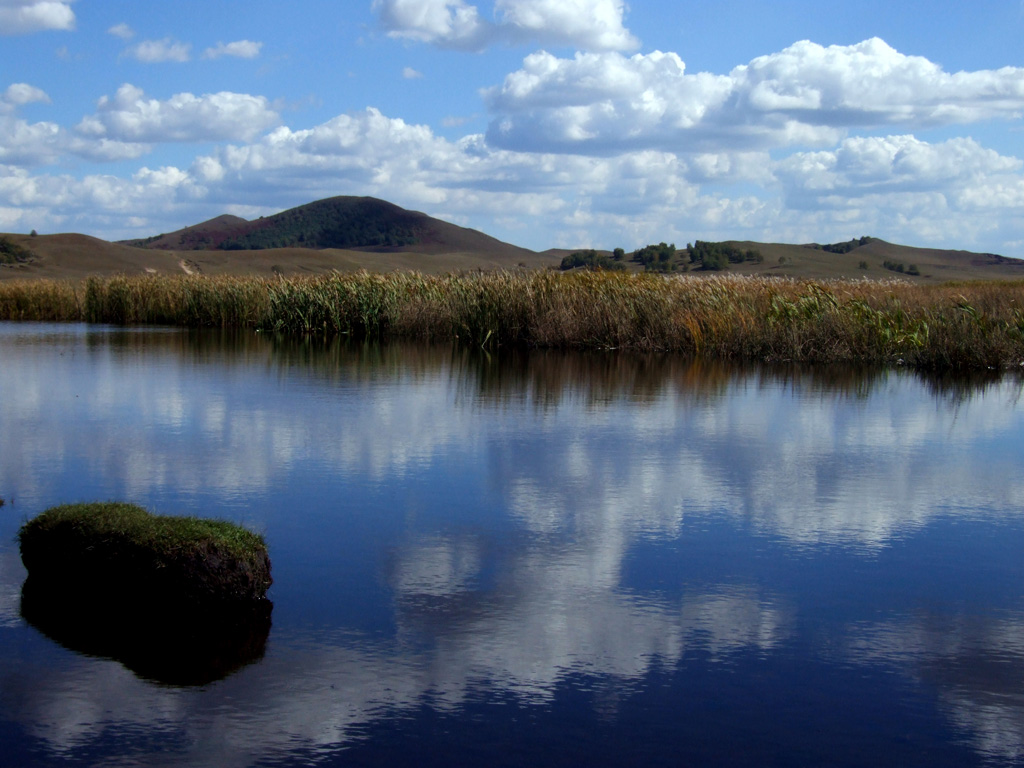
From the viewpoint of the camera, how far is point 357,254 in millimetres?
117312

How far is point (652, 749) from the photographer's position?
11.5 feet

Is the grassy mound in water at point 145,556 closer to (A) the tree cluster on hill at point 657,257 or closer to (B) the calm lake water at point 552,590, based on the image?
(B) the calm lake water at point 552,590

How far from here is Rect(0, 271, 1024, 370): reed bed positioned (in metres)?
18.9

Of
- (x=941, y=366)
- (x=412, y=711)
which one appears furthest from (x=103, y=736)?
(x=941, y=366)

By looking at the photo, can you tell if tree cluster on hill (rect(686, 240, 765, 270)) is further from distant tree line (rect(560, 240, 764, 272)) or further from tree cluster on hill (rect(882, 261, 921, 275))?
tree cluster on hill (rect(882, 261, 921, 275))

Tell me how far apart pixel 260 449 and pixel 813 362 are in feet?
41.3

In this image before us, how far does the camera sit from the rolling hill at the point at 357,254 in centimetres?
8856

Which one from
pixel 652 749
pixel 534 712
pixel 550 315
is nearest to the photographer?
pixel 652 749

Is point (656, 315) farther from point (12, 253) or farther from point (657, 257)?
point (12, 253)

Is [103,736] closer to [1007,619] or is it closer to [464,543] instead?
[464,543]

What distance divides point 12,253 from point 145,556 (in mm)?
95359

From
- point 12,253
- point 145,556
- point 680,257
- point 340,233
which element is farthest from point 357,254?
point 145,556

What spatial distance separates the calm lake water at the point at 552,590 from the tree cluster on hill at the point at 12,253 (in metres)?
85.0

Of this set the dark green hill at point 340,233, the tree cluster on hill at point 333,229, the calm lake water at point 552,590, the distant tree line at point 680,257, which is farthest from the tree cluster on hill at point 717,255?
the tree cluster on hill at point 333,229
